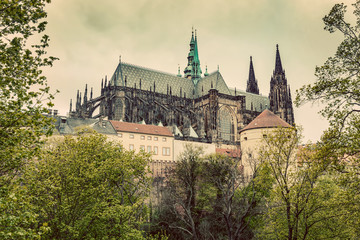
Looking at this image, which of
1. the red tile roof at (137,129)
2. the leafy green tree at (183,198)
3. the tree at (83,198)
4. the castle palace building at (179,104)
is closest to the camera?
the tree at (83,198)

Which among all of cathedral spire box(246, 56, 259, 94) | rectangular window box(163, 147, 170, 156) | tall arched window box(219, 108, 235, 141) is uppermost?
cathedral spire box(246, 56, 259, 94)

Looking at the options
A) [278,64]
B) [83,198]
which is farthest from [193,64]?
[83,198]

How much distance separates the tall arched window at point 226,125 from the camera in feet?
266

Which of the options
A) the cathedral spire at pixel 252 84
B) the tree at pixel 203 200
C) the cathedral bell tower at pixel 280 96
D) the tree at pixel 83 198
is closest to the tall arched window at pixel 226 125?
the cathedral bell tower at pixel 280 96

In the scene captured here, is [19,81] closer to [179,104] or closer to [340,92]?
[340,92]

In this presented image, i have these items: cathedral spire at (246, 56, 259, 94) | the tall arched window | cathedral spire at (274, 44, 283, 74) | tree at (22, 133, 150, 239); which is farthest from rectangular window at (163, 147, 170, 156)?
cathedral spire at (246, 56, 259, 94)

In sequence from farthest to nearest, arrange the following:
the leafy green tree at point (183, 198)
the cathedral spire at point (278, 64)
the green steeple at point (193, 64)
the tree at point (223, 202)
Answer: the green steeple at point (193, 64), the cathedral spire at point (278, 64), the leafy green tree at point (183, 198), the tree at point (223, 202)

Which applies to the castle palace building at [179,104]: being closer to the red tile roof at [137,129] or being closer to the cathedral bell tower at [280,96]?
the cathedral bell tower at [280,96]

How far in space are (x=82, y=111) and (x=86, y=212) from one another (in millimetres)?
43490

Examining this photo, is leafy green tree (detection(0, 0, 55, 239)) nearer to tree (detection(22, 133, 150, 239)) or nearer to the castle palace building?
tree (detection(22, 133, 150, 239))

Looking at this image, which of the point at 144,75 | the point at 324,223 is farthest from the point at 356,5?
the point at 144,75

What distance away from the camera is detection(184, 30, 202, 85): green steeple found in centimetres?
10866

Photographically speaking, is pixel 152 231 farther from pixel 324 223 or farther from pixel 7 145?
pixel 7 145

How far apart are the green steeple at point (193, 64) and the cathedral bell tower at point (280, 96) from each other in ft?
74.8
